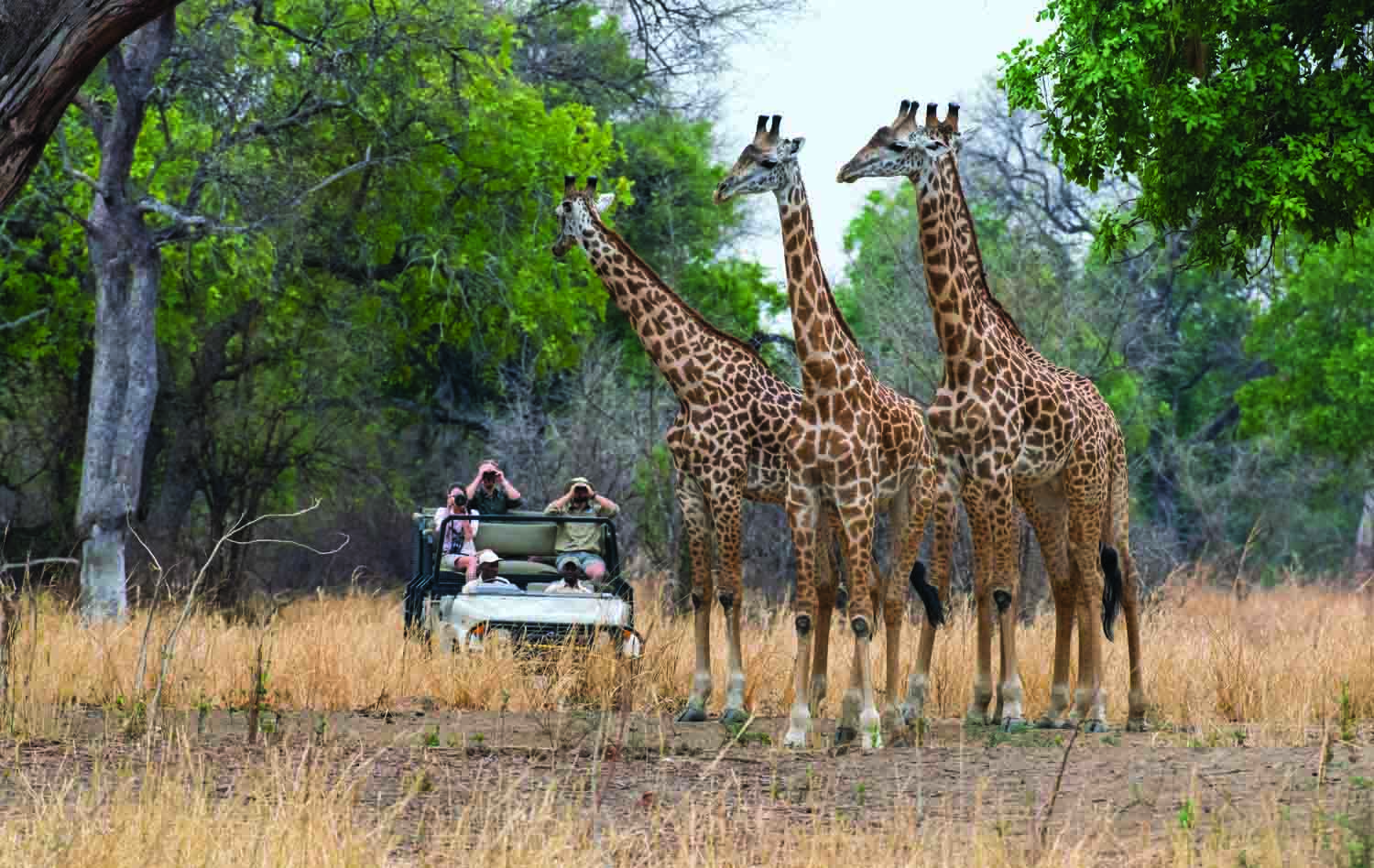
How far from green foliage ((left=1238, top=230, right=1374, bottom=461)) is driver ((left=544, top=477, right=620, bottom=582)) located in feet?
66.7

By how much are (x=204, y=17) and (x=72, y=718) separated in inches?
485

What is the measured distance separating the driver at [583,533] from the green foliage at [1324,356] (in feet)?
66.7

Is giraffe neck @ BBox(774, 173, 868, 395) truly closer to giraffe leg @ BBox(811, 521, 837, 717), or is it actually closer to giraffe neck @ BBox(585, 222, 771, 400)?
giraffe leg @ BBox(811, 521, 837, 717)

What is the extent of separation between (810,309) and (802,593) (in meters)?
1.43

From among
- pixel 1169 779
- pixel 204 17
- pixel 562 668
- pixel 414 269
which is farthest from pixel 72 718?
pixel 414 269

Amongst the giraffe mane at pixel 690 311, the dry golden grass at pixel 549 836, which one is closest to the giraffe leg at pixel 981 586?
the giraffe mane at pixel 690 311

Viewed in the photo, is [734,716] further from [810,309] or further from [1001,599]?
[810,309]

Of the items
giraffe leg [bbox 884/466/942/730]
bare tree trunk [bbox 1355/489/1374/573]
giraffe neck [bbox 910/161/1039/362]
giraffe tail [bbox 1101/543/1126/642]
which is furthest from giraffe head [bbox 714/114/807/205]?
bare tree trunk [bbox 1355/489/1374/573]

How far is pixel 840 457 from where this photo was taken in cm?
924

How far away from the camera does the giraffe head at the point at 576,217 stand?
11266 mm

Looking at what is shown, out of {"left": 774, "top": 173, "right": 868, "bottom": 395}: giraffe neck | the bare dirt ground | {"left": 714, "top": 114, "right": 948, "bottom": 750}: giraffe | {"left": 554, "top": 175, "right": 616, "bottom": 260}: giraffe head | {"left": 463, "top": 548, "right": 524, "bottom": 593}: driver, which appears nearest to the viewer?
the bare dirt ground

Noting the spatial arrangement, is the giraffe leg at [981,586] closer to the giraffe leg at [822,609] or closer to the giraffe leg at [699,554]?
the giraffe leg at [822,609]

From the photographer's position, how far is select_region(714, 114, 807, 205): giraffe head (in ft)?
32.0

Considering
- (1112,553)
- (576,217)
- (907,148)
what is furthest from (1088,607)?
(576,217)
